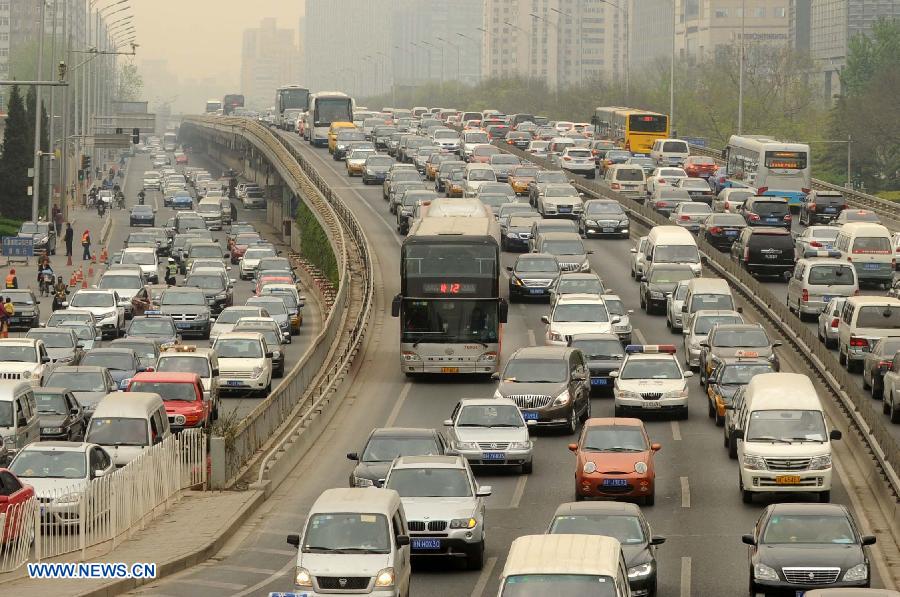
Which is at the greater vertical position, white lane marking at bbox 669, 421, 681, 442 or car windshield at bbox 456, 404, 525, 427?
car windshield at bbox 456, 404, 525, 427

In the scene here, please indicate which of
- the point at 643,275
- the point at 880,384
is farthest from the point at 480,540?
the point at 643,275

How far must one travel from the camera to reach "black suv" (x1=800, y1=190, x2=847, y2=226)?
7750 cm

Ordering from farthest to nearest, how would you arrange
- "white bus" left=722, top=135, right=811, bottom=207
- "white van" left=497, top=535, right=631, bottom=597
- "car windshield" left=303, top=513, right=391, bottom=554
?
1. "white bus" left=722, top=135, right=811, bottom=207
2. "car windshield" left=303, top=513, right=391, bottom=554
3. "white van" left=497, top=535, right=631, bottom=597

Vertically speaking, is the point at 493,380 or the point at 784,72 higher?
the point at 784,72

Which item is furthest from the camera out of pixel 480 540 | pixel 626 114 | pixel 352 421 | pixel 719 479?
pixel 626 114

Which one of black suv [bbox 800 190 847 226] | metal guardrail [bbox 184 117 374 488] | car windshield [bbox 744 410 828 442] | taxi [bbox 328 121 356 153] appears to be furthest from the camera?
taxi [bbox 328 121 356 153]

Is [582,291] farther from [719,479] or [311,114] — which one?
[311,114]

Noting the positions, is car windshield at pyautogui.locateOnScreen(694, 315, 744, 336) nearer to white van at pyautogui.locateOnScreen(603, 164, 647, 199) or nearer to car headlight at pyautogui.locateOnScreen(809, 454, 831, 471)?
car headlight at pyautogui.locateOnScreen(809, 454, 831, 471)

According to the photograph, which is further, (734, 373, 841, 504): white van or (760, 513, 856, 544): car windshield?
(734, 373, 841, 504): white van

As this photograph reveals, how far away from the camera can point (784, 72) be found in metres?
181

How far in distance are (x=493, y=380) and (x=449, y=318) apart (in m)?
2.23

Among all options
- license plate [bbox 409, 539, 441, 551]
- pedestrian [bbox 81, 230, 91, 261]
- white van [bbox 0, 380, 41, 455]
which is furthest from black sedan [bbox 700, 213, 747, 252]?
license plate [bbox 409, 539, 441, 551]

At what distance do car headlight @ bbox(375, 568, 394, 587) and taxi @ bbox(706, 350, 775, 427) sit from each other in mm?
17653

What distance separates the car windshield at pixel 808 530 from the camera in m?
23.0
